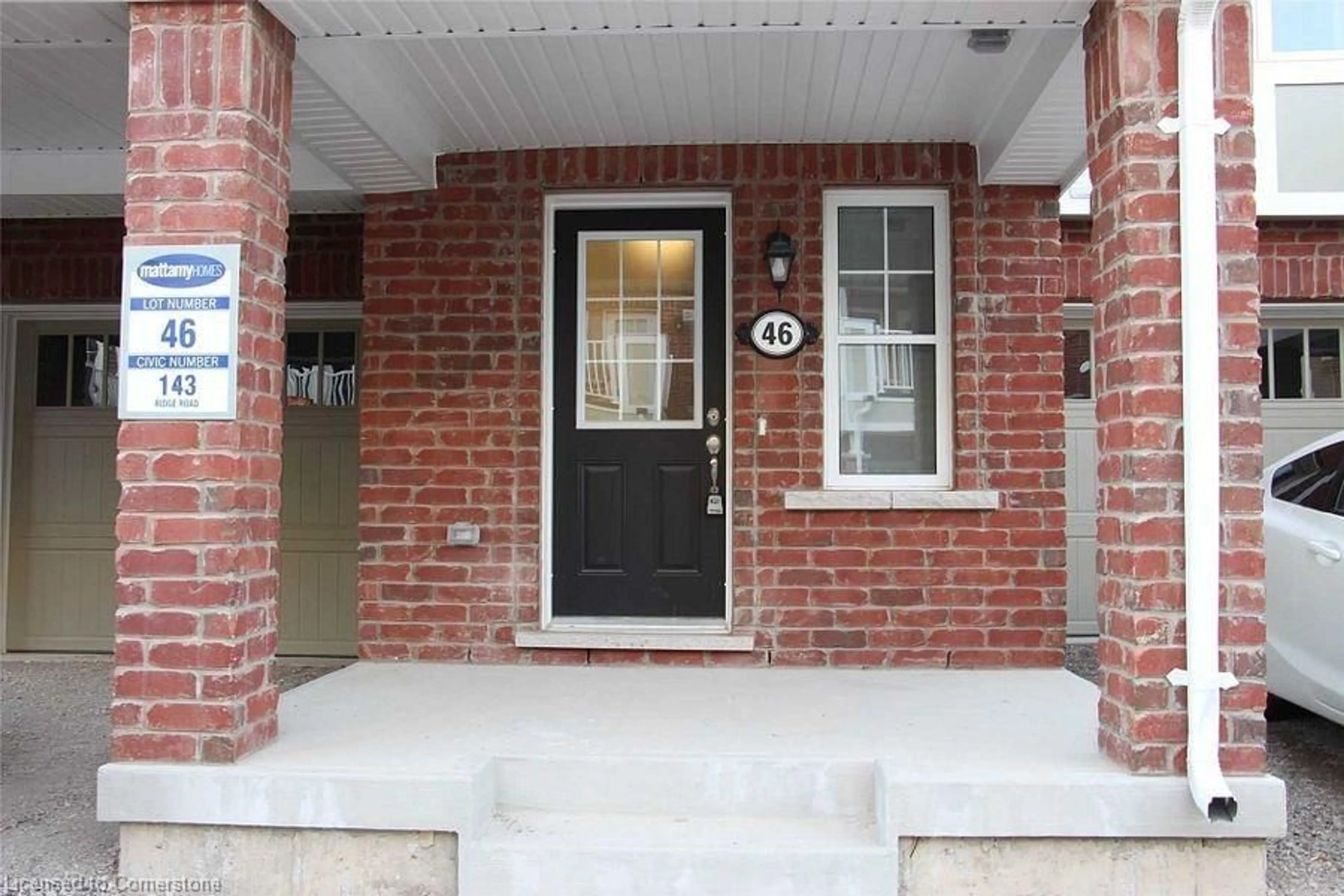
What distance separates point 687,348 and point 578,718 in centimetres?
217

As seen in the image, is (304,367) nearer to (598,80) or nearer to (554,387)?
(554,387)

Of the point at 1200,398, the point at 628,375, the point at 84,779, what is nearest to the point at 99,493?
the point at 84,779

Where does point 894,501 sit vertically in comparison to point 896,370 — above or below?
below

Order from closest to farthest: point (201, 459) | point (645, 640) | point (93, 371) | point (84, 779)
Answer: point (201, 459), point (84, 779), point (645, 640), point (93, 371)

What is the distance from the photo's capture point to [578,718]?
4023mm

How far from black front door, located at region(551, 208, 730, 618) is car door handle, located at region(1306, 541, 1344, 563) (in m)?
2.60

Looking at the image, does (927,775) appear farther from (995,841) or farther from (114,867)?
(114,867)

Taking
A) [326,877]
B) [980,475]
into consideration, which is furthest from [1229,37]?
[326,877]

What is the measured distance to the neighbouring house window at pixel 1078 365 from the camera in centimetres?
683

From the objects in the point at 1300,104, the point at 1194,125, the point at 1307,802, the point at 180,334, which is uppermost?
the point at 1300,104

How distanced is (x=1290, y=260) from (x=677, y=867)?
5597 mm

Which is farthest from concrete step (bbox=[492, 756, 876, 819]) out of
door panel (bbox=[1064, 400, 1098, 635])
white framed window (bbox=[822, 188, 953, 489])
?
door panel (bbox=[1064, 400, 1098, 635])

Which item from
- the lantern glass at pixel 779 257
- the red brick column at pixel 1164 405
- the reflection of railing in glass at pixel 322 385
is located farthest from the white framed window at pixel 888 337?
the reflection of railing in glass at pixel 322 385

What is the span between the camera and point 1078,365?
22.5 ft
